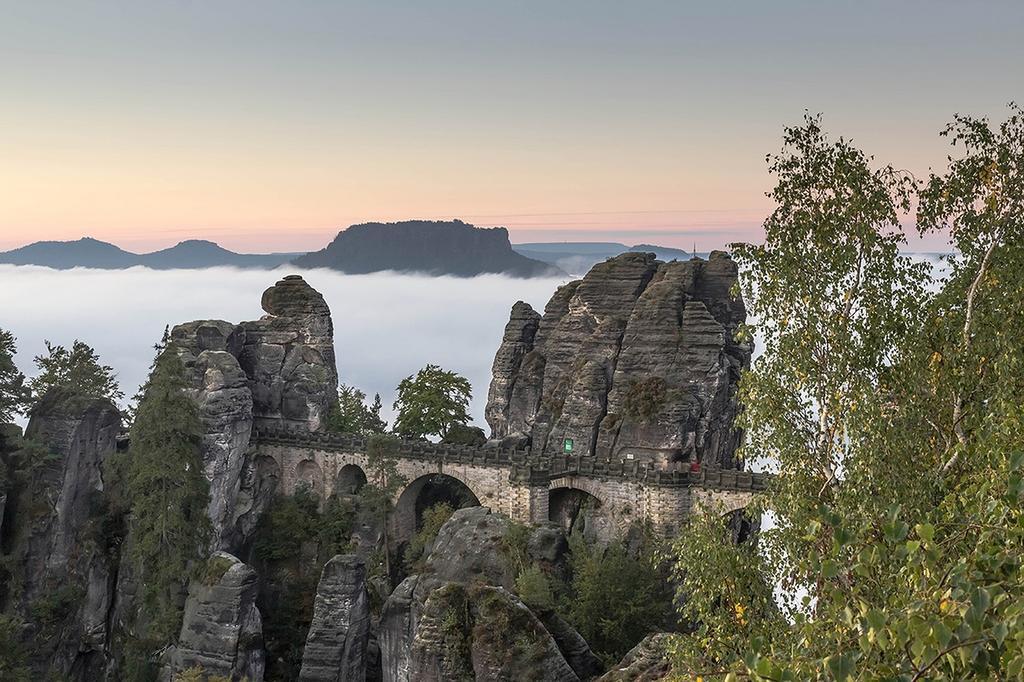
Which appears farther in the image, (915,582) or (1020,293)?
(1020,293)

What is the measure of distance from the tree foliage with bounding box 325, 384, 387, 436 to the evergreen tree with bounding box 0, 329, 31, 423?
19721 millimetres

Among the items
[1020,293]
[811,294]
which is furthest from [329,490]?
[1020,293]

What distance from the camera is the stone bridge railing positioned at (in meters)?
42.8

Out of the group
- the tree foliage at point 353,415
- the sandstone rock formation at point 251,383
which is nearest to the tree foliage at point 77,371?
the sandstone rock formation at point 251,383

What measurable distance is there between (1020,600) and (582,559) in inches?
1291

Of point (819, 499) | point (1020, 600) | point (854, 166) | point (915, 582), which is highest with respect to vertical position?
point (854, 166)

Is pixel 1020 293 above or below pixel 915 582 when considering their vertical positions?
above

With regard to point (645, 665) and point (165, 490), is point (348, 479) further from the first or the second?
point (645, 665)

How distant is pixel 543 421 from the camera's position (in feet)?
182

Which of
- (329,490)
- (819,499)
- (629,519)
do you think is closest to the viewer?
(819,499)

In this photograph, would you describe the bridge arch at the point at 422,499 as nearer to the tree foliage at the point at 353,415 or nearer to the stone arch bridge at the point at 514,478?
the stone arch bridge at the point at 514,478

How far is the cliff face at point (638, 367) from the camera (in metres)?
48.3

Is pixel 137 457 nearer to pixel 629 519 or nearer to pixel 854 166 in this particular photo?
pixel 629 519

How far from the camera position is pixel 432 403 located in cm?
5962
